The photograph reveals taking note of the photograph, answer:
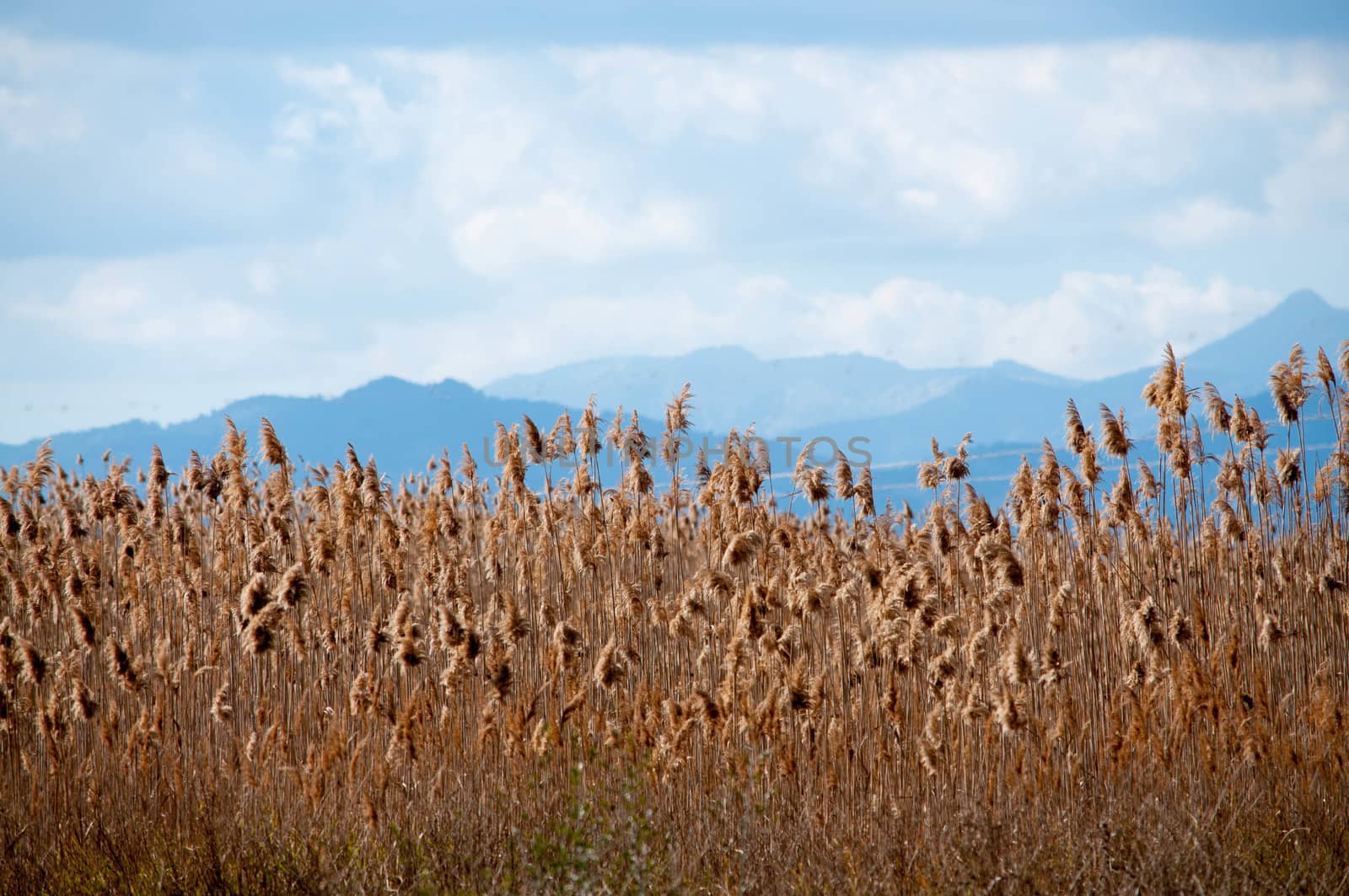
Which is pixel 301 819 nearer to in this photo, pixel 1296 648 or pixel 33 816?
pixel 33 816

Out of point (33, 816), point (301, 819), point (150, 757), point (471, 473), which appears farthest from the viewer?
point (471, 473)

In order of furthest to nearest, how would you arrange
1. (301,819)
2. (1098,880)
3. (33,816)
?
(33,816)
(301,819)
(1098,880)

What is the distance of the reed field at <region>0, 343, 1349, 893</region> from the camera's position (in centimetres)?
516

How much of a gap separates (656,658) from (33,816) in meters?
3.37

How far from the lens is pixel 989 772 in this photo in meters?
5.88

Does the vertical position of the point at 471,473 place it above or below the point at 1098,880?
above

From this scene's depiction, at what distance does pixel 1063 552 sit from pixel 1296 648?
1369 mm

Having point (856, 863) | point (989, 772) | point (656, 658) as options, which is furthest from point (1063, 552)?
point (856, 863)

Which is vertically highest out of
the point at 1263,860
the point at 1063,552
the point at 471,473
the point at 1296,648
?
the point at 471,473

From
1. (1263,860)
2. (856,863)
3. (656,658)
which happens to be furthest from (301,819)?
(1263,860)

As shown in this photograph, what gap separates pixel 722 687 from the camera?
6.32 meters

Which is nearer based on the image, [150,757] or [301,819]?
[301,819]

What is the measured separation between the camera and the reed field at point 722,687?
5156 millimetres

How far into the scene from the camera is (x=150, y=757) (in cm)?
682
